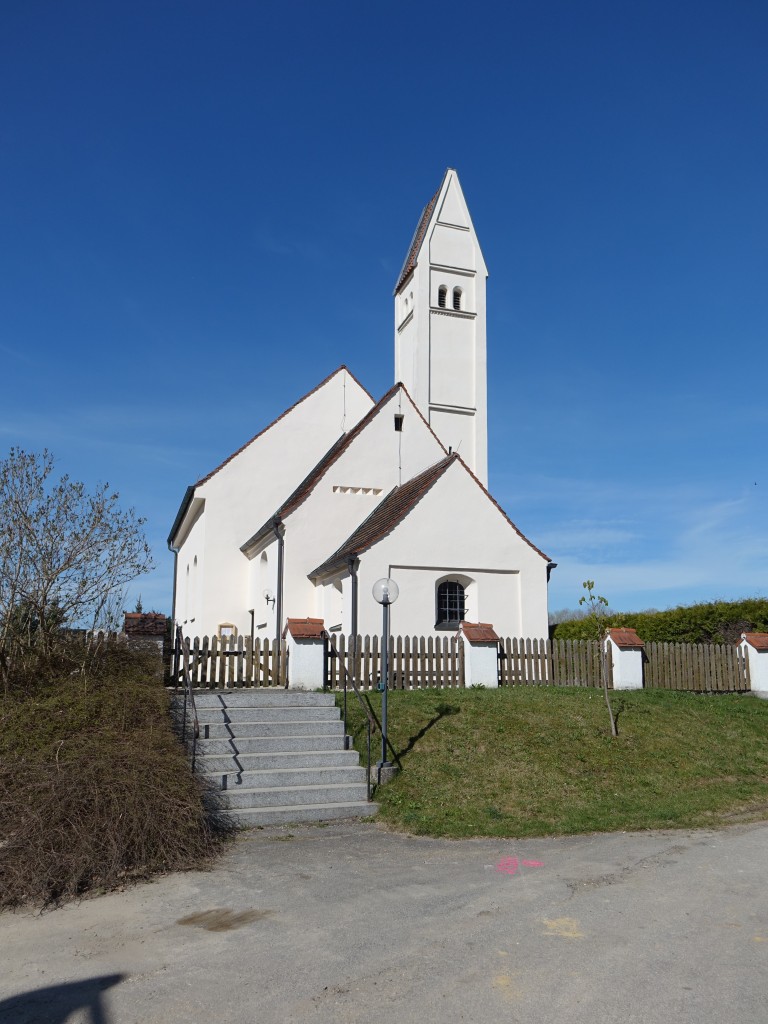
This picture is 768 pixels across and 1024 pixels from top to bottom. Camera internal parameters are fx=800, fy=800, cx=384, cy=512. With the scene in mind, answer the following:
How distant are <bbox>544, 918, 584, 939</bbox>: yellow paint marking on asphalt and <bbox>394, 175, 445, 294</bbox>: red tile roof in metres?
28.2

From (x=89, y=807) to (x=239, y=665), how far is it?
8.06 meters

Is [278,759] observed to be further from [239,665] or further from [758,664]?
[758,664]

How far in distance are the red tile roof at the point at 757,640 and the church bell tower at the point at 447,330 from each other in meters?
10.8

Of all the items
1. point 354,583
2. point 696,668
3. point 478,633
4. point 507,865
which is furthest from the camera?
point 696,668

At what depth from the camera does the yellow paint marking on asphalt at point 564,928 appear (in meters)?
6.21

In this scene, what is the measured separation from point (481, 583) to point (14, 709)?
42.5 ft

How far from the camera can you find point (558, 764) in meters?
12.3

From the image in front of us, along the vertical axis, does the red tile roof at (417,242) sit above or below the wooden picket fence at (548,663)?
above

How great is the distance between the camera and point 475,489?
2159 centimetres

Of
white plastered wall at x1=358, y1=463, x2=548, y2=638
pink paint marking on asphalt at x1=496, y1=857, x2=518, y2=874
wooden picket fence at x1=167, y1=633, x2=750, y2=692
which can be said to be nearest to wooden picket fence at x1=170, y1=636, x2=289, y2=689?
wooden picket fence at x1=167, y1=633, x2=750, y2=692

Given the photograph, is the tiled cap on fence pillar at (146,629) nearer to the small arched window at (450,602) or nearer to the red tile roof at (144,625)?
the red tile roof at (144,625)

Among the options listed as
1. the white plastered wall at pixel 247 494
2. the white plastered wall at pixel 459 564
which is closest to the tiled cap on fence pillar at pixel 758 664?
the white plastered wall at pixel 459 564

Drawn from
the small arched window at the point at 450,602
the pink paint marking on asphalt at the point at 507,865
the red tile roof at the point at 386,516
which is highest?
the red tile roof at the point at 386,516

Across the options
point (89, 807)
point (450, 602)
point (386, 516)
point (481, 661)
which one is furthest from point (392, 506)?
point (89, 807)
